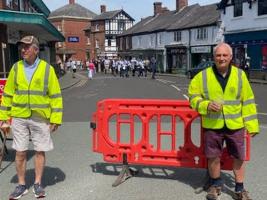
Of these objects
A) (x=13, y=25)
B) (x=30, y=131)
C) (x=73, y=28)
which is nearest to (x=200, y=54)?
(x=13, y=25)

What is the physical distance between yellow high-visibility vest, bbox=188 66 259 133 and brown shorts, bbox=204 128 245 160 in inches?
3.0

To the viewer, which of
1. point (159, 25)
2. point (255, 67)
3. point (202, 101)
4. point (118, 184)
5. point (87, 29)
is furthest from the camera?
point (87, 29)

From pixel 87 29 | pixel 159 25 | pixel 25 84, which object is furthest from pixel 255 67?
pixel 87 29

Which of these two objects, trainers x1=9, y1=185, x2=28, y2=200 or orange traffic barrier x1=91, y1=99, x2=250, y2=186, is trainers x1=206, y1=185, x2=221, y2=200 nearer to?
orange traffic barrier x1=91, y1=99, x2=250, y2=186

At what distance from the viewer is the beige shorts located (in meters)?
4.91

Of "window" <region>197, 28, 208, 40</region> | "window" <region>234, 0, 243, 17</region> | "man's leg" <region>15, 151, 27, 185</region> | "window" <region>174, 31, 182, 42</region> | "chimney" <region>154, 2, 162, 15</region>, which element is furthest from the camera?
"chimney" <region>154, 2, 162, 15</region>

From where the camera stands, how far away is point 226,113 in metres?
4.63

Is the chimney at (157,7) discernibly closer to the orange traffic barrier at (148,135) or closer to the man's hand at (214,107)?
the orange traffic barrier at (148,135)

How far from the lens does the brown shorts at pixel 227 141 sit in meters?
4.68

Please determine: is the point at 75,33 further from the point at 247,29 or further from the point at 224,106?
the point at 224,106

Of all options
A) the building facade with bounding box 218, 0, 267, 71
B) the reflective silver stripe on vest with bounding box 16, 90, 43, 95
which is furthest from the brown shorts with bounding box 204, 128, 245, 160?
the building facade with bounding box 218, 0, 267, 71

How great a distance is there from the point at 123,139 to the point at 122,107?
2.49 m

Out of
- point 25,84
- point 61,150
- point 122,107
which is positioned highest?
point 25,84

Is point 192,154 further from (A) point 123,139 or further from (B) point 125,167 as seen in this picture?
(A) point 123,139
